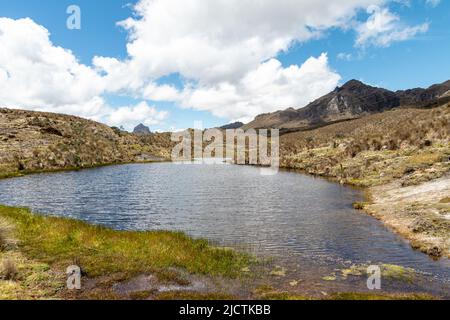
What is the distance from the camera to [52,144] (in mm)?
133750

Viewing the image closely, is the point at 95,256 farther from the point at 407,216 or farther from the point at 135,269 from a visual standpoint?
the point at 407,216

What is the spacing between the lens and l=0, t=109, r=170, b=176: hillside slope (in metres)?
113

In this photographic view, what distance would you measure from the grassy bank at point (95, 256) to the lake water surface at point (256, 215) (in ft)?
15.1

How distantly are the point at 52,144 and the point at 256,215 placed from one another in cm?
11223

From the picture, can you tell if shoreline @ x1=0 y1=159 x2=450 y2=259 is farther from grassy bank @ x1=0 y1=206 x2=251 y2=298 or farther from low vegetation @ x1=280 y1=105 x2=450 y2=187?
grassy bank @ x1=0 y1=206 x2=251 y2=298

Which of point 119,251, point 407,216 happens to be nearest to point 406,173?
point 407,216

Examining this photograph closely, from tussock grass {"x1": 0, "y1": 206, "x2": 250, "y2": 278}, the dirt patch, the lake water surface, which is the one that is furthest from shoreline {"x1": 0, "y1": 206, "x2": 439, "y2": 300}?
the dirt patch

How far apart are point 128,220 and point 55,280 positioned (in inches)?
839

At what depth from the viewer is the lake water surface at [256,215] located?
30.0 m

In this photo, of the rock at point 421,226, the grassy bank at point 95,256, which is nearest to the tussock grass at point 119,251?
the grassy bank at point 95,256

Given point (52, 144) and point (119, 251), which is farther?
point (52, 144)

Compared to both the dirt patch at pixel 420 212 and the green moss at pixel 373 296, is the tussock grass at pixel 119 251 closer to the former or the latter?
the green moss at pixel 373 296

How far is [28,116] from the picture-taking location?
153m
